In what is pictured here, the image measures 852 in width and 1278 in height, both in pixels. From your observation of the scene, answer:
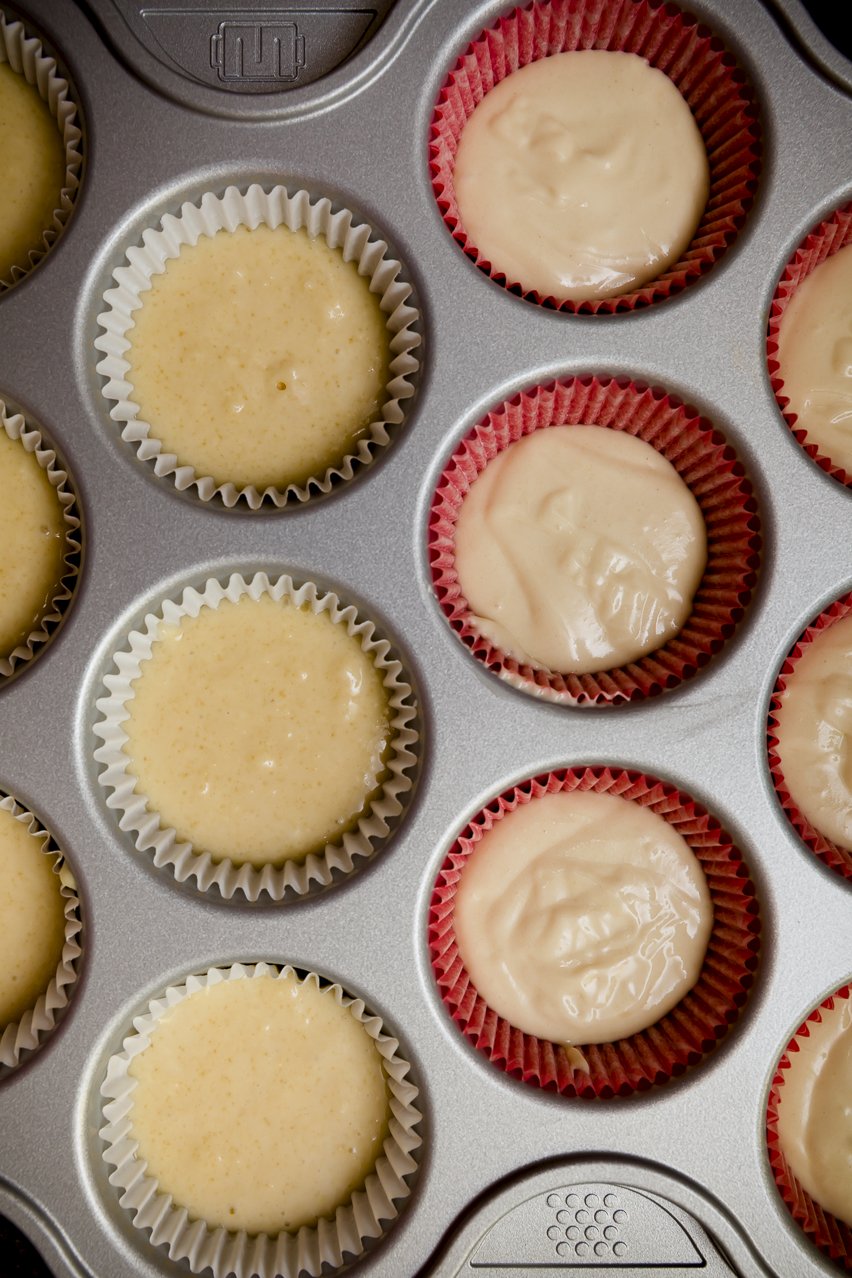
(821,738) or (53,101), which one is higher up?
(53,101)

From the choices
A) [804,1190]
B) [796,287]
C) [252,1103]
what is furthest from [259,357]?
[804,1190]

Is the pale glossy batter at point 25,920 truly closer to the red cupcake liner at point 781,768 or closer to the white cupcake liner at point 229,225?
the white cupcake liner at point 229,225

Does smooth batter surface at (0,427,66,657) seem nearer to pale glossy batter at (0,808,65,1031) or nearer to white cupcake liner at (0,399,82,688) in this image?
white cupcake liner at (0,399,82,688)

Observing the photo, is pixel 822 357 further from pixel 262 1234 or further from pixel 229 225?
pixel 262 1234

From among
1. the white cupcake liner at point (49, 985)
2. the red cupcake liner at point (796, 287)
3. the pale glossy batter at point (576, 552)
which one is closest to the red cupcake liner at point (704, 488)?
the pale glossy batter at point (576, 552)

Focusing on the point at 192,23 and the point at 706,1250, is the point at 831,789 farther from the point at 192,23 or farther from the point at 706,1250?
the point at 192,23

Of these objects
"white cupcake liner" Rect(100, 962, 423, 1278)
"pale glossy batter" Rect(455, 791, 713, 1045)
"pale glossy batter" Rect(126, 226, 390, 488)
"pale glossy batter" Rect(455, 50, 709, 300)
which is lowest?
"white cupcake liner" Rect(100, 962, 423, 1278)

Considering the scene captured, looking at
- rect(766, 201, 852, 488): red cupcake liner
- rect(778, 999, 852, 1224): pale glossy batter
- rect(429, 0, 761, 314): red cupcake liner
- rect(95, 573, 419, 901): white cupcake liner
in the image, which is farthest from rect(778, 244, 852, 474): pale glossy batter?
rect(778, 999, 852, 1224): pale glossy batter
